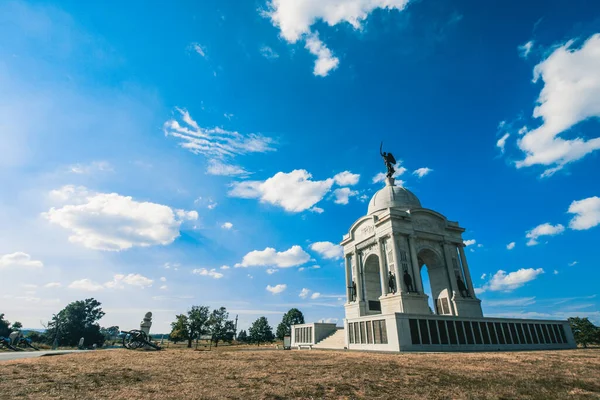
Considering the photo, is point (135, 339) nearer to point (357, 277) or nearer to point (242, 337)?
point (357, 277)

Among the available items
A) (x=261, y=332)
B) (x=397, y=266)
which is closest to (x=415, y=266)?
(x=397, y=266)

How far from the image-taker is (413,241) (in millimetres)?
39500

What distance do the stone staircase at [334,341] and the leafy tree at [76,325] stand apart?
57.2m

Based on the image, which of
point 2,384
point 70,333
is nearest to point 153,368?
point 2,384

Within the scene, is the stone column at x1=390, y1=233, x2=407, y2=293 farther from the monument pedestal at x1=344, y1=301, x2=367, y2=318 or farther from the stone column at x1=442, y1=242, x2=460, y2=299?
the stone column at x1=442, y1=242, x2=460, y2=299

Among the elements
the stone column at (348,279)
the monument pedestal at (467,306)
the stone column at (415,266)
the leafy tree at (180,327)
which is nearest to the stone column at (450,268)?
the monument pedestal at (467,306)

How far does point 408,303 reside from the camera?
34875 mm

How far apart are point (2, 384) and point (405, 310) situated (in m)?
33.7

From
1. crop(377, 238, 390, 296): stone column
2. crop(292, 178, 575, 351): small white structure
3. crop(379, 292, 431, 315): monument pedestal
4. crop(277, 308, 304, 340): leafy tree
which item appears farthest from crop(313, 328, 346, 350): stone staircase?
crop(277, 308, 304, 340): leafy tree

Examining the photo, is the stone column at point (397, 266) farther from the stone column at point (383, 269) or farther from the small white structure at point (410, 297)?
the stone column at point (383, 269)

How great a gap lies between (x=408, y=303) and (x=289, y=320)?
62.3m

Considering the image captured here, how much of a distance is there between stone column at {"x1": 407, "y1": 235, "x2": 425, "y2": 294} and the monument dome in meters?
6.13

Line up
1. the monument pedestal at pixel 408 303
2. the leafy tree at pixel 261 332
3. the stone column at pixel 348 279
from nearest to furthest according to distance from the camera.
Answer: the monument pedestal at pixel 408 303, the stone column at pixel 348 279, the leafy tree at pixel 261 332

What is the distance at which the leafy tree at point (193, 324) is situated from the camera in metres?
56.2
